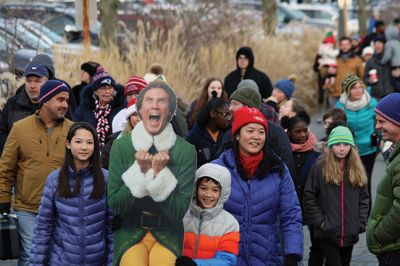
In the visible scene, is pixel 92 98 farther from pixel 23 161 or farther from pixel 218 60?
pixel 218 60

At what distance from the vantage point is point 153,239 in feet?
19.6

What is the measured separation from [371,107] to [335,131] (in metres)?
3.45

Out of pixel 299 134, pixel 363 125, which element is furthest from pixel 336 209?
pixel 363 125

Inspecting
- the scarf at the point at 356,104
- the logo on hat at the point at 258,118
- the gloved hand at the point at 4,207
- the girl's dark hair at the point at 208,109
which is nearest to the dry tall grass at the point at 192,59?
the scarf at the point at 356,104

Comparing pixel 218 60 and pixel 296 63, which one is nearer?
pixel 218 60

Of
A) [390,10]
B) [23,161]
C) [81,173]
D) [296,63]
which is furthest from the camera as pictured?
[390,10]

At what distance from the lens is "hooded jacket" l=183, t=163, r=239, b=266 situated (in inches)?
246

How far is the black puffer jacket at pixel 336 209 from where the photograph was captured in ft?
27.7

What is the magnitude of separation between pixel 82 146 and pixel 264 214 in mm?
1189

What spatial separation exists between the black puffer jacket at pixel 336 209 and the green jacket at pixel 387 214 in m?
2.04

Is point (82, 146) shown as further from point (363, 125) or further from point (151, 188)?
point (363, 125)

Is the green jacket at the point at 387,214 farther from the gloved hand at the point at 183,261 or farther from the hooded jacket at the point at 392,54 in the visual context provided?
the hooded jacket at the point at 392,54

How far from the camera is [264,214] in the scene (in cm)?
668

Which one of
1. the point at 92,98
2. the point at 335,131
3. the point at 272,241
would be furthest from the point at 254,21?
the point at 272,241
